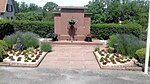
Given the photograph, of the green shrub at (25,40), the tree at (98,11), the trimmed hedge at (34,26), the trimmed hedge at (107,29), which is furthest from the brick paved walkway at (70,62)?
the tree at (98,11)

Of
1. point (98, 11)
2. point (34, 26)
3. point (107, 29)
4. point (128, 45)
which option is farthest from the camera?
point (98, 11)

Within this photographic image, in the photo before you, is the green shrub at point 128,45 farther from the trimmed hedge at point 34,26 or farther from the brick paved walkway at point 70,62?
the trimmed hedge at point 34,26

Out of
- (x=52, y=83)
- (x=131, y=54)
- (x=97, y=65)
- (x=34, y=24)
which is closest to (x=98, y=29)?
(x=34, y=24)

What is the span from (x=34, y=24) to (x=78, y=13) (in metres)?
5.34

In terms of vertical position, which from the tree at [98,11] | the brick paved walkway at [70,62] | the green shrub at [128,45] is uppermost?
the tree at [98,11]

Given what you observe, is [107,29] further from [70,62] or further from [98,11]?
[98,11]

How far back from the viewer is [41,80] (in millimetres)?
7148

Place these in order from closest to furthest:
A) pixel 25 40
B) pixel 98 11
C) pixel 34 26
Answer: pixel 25 40, pixel 34 26, pixel 98 11

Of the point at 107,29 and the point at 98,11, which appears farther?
the point at 98,11

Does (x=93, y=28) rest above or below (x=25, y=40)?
Result: above

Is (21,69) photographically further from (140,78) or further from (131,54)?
(131,54)

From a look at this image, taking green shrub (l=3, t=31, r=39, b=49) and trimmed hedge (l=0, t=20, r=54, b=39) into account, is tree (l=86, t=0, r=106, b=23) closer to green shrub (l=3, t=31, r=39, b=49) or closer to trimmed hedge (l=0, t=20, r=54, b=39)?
trimmed hedge (l=0, t=20, r=54, b=39)

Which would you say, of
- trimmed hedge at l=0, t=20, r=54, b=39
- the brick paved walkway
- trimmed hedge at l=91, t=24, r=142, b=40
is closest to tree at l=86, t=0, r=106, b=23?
trimmed hedge at l=91, t=24, r=142, b=40

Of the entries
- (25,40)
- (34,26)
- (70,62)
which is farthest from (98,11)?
(70,62)
